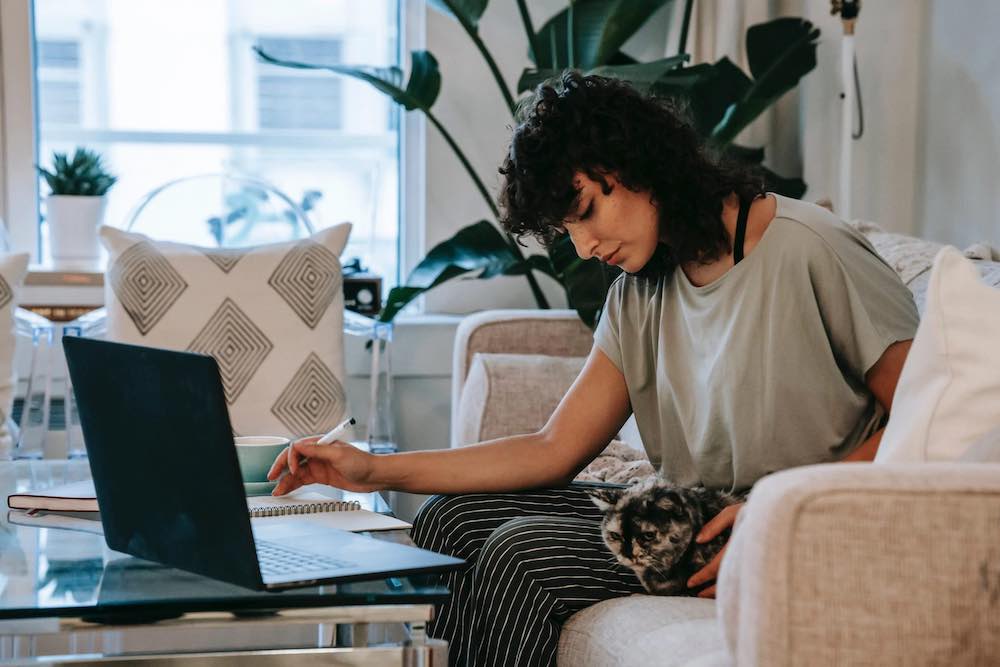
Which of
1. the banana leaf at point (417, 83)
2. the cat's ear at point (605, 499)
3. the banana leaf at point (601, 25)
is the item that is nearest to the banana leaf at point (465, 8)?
the banana leaf at point (417, 83)

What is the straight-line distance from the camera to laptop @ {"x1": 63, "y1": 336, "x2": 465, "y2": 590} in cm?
98

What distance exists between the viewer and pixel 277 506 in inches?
52.5

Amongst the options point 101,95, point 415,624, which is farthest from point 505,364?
point 101,95

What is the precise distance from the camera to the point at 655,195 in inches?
57.7

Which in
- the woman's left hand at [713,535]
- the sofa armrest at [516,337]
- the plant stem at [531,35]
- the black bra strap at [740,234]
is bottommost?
the woman's left hand at [713,535]

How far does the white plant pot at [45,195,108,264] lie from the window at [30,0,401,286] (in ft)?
0.61

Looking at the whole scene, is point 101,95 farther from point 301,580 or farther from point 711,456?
point 301,580

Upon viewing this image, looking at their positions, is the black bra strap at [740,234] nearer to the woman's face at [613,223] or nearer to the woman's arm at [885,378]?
the woman's face at [613,223]

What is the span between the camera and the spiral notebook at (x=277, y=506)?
1.29 m

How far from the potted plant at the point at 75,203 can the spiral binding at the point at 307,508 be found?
76.8 inches

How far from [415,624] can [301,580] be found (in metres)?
0.11

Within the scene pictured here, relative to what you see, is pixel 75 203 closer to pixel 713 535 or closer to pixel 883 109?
pixel 883 109

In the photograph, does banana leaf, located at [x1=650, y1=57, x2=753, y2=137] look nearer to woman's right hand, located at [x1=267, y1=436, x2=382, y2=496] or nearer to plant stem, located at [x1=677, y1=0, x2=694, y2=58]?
plant stem, located at [x1=677, y1=0, x2=694, y2=58]

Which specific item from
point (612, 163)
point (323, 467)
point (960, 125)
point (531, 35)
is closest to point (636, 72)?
point (531, 35)
